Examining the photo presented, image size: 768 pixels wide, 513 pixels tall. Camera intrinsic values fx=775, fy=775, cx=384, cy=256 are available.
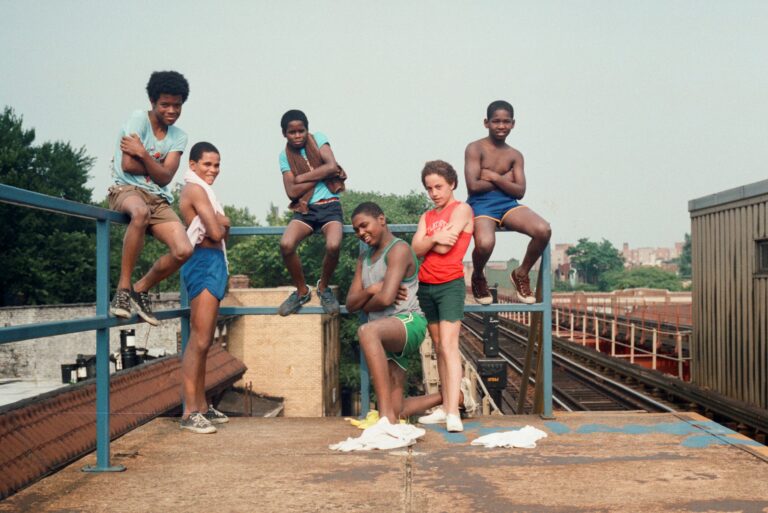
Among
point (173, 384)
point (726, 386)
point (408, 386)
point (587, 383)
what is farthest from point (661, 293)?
point (173, 384)

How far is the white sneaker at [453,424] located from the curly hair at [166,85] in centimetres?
240

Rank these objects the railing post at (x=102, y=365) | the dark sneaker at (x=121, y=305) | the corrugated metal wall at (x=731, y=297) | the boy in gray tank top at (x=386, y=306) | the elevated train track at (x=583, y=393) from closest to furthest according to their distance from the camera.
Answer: the railing post at (x=102, y=365) < the dark sneaker at (x=121, y=305) < the boy in gray tank top at (x=386, y=306) < the corrugated metal wall at (x=731, y=297) < the elevated train track at (x=583, y=393)

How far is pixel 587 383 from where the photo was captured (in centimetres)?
1900

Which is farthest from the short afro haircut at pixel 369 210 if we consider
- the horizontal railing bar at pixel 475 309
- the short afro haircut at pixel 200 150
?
the short afro haircut at pixel 200 150

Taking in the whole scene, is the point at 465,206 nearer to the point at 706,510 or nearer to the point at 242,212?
the point at 706,510

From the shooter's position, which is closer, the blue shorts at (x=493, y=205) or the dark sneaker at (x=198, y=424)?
the dark sneaker at (x=198, y=424)

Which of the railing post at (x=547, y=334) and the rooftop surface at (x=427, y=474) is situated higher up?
the railing post at (x=547, y=334)

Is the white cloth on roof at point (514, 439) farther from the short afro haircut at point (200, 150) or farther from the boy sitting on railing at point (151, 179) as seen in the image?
the short afro haircut at point (200, 150)

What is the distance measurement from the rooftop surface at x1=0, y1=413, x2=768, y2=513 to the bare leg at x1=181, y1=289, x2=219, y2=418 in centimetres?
25

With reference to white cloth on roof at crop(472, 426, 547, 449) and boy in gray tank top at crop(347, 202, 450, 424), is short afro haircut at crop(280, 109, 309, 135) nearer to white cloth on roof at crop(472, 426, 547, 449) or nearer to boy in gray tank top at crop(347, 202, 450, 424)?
boy in gray tank top at crop(347, 202, 450, 424)

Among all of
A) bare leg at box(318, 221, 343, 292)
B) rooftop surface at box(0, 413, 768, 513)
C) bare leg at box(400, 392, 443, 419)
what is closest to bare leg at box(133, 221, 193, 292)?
rooftop surface at box(0, 413, 768, 513)

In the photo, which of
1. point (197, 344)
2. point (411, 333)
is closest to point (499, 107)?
point (411, 333)

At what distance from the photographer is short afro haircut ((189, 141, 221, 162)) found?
473cm

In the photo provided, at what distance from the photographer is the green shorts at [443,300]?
461 centimetres
